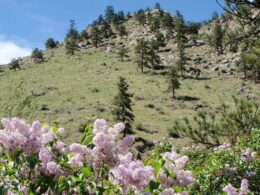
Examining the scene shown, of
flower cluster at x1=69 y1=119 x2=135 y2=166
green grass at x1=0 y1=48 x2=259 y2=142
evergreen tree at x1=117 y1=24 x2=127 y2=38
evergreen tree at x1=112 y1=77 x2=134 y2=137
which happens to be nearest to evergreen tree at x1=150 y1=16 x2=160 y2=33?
evergreen tree at x1=117 y1=24 x2=127 y2=38

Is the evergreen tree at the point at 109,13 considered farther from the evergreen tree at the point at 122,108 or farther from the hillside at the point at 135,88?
the evergreen tree at the point at 122,108

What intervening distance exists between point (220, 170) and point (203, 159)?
9.98 feet

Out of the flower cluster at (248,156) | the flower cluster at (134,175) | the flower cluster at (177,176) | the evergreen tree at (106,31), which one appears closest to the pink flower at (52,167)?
the flower cluster at (134,175)

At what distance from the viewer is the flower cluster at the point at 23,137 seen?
354 centimetres

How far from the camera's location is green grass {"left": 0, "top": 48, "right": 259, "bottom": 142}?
165 ft

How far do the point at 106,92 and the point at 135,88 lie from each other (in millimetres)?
5235

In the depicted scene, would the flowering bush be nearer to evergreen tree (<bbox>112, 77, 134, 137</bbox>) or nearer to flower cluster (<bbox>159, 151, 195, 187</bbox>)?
flower cluster (<bbox>159, 151, 195, 187</bbox>)

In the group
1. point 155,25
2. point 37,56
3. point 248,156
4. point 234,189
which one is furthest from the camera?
point 155,25

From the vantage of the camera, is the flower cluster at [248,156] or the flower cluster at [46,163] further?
the flower cluster at [248,156]

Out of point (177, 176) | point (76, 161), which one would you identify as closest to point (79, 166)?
point (76, 161)

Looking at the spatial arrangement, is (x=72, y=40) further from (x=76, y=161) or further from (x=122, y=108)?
(x=76, y=161)

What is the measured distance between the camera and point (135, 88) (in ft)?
218

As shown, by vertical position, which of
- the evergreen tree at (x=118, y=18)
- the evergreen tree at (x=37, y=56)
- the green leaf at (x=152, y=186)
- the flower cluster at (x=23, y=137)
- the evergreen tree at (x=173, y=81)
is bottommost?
the green leaf at (x=152, y=186)

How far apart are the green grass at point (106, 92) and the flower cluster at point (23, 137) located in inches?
1521
